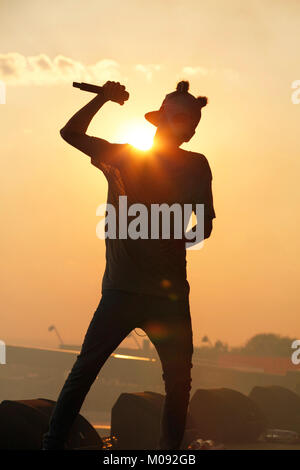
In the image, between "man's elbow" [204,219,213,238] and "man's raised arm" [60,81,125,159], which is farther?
"man's elbow" [204,219,213,238]

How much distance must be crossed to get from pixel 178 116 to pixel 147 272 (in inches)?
53.9

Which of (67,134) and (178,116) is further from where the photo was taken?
(178,116)

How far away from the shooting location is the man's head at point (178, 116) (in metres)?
5.60

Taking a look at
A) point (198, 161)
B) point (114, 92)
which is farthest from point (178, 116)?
point (114, 92)

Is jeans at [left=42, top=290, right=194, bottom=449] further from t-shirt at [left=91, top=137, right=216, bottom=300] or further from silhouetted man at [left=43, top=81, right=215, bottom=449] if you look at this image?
t-shirt at [left=91, top=137, right=216, bottom=300]

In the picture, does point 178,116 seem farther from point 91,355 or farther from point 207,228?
point 91,355

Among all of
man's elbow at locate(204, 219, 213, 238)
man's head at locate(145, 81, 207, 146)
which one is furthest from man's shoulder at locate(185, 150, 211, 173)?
man's elbow at locate(204, 219, 213, 238)

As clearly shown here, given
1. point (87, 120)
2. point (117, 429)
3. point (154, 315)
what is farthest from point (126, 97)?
point (117, 429)

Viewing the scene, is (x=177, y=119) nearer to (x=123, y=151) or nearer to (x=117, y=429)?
(x=123, y=151)

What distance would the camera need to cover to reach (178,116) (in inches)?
220

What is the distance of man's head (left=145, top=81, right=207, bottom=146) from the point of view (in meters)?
5.60

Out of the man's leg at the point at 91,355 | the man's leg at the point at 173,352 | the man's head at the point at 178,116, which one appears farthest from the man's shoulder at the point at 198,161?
the man's leg at the point at 91,355

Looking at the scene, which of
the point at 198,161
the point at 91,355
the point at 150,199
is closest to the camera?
the point at 91,355

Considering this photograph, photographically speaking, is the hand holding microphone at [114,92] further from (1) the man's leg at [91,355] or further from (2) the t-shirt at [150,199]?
(1) the man's leg at [91,355]
